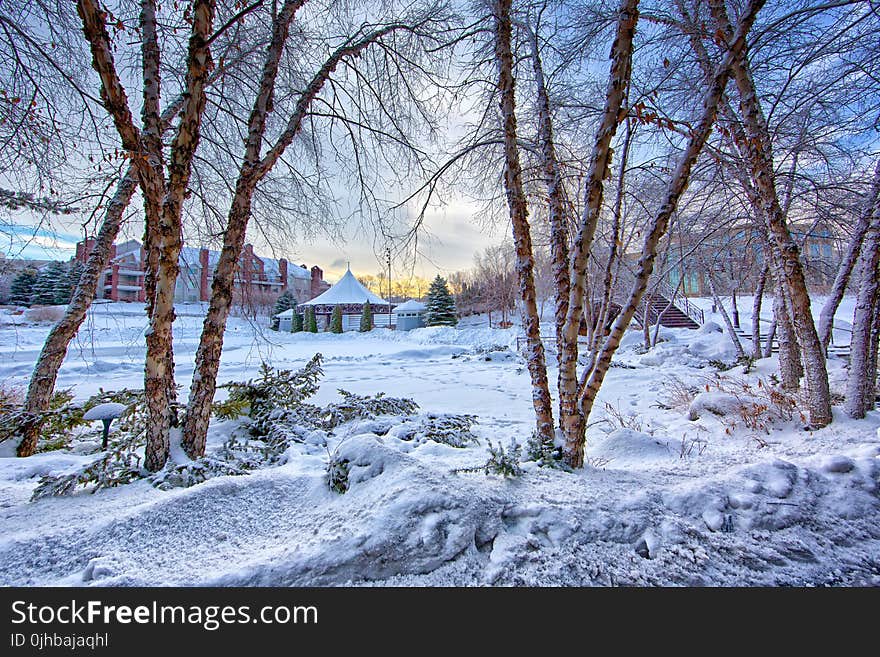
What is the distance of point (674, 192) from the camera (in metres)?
2.14

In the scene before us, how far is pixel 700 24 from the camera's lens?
349 cm

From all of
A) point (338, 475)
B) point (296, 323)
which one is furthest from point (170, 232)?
point (296, 323)

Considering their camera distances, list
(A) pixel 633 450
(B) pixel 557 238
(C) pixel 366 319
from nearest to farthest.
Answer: (B) pixel 557 238 < (A) pixel 633 450 < (C) pixel 366 319

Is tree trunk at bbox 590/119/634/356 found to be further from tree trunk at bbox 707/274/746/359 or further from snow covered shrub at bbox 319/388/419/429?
tree trunk at bbox 707/274/746/359

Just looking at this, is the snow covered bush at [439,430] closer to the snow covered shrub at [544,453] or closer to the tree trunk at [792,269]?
the snow covered shrub at [544,453]

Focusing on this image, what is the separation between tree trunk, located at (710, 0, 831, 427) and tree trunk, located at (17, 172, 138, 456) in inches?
224

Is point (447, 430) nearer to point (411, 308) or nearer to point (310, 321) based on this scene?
point (310, 321)

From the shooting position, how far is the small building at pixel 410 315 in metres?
28.4

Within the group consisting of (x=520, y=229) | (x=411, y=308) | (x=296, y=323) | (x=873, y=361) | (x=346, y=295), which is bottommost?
(x=873, y=361)

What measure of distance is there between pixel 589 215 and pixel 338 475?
222 cm

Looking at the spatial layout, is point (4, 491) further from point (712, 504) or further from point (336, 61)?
point (712, 504)

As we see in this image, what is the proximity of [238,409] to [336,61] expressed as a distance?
358cm

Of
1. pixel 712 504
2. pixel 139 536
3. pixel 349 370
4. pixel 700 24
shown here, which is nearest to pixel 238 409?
pixel 139 536
